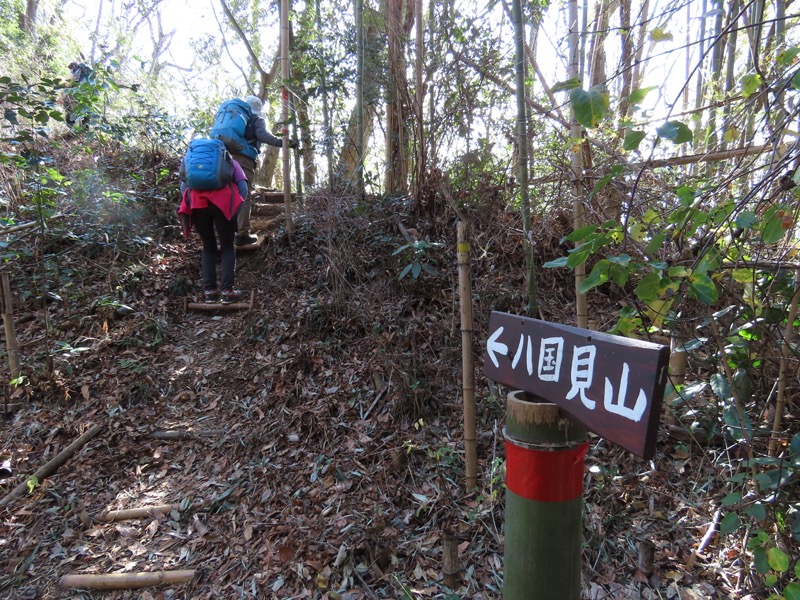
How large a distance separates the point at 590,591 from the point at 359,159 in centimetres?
463

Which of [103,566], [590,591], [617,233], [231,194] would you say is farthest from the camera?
[231,194]

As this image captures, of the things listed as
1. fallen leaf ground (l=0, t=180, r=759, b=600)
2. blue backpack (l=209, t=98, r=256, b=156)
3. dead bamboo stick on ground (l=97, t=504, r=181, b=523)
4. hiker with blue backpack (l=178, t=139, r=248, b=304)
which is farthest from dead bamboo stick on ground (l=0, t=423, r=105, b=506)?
blue backpack (l=209, t=98, r=256, b=156)

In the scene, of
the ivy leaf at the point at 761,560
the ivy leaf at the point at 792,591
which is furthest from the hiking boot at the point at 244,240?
the ivy leaf at the point at 792,591

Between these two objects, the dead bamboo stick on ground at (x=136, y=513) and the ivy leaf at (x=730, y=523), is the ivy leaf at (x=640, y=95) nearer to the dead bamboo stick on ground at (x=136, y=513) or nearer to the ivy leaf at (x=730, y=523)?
the ivy leaf at (x=730, y=523)

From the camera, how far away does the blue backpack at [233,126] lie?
217 inches

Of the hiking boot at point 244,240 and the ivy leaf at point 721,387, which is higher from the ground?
the hiking boot at point 244,240

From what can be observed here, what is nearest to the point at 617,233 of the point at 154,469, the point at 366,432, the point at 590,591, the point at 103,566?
the point at 590,591

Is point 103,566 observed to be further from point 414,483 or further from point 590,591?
point 590,591

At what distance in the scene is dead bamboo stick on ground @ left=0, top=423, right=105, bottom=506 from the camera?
129 inches

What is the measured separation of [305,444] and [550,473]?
2.53m

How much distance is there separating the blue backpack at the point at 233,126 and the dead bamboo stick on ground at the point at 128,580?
14.4ft

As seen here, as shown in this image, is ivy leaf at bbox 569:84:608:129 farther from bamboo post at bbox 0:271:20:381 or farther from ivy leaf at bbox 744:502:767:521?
bamboo post at bbox 0:271:20:381

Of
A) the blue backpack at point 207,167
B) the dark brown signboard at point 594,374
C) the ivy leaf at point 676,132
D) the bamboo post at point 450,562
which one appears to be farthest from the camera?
the blue backpack at point 207,167

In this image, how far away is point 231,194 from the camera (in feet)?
16.1
